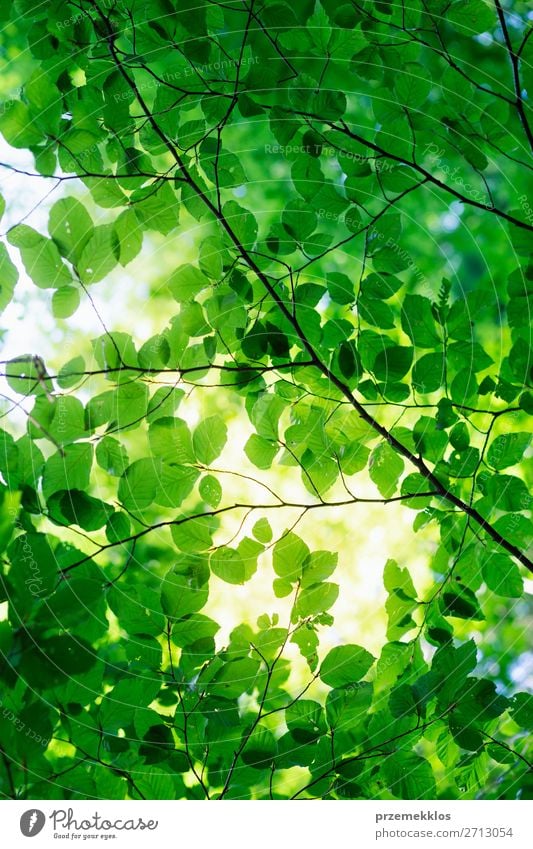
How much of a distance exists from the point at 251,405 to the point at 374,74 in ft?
1.39

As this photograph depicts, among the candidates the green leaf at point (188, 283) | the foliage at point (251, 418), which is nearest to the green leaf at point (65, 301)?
the foliage at point (251, 418)

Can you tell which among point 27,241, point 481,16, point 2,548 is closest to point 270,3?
point 481,16

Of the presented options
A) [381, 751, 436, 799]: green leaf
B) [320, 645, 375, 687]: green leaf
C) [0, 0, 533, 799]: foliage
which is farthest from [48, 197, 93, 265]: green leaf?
[381, 751, 436, 799]: green leaf

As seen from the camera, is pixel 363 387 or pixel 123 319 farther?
pixel 123 319

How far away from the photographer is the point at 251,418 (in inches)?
31.0

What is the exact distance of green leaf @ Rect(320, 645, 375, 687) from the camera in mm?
711

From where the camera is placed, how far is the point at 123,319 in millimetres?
1028

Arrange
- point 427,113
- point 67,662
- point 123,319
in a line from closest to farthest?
1. point 67,662
2. point 427,113
3. point 123,319

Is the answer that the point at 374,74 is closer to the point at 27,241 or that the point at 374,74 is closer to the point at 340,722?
the point at 27,241

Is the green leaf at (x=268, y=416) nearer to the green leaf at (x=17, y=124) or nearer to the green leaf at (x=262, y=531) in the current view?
the green leaf at (x=262, y=531)
